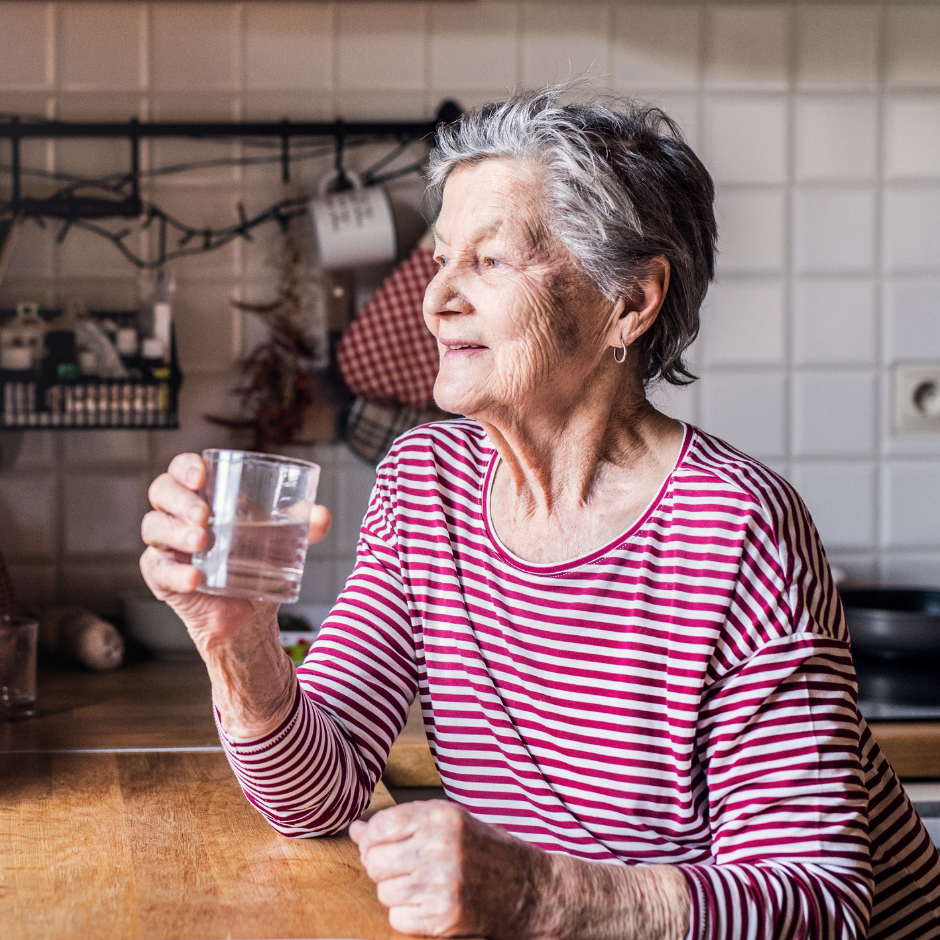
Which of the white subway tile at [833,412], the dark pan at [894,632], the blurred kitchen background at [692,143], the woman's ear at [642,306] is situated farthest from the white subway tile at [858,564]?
the woman's ear at [642,306]

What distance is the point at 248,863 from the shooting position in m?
0.90

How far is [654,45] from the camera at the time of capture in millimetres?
1957

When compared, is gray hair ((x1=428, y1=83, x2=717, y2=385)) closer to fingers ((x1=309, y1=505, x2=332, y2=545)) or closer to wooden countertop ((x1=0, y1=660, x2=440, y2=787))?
fingers ((x1=309, y1=505, x2=332, y2=545))

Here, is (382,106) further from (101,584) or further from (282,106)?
(101,584)

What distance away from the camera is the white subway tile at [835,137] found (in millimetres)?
1992

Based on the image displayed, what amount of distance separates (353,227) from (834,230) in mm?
908

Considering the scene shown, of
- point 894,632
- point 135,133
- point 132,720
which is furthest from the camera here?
point 135,133

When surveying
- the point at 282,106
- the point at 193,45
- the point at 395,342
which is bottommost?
the point at 395,342

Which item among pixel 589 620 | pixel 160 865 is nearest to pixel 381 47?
pixel 589 620

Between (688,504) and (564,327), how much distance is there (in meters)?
0.22

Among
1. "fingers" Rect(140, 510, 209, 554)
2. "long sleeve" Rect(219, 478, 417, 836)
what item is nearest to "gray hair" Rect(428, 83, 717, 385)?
"long sleeve" Rect(219, 478, 417, 836)

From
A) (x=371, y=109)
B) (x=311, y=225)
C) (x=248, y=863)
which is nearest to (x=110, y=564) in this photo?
(x=311, y=225)

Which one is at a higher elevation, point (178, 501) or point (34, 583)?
point (178, 501)

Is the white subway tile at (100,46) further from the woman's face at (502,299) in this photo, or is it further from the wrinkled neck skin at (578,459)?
the wrinkled neck skin at (578,459)
